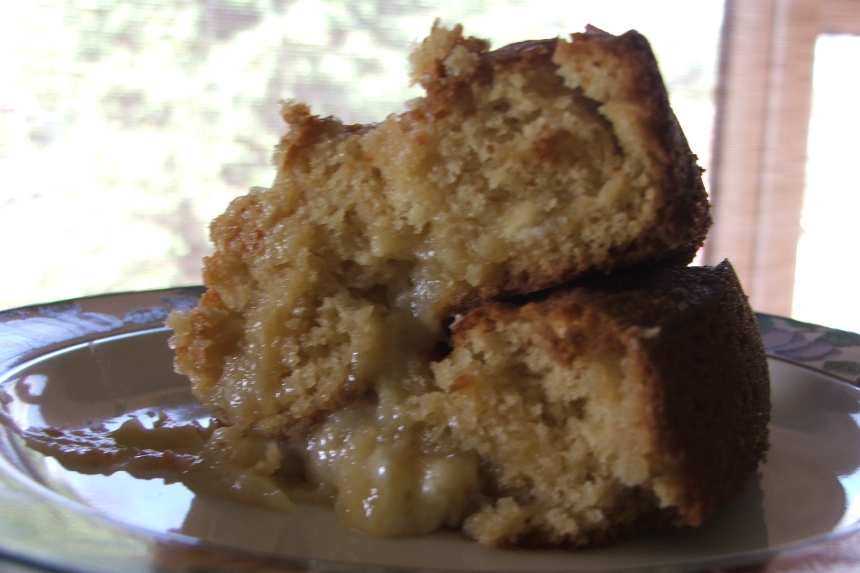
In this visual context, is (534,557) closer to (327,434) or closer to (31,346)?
(327,434)

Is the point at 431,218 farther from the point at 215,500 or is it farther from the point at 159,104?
the point at 159,104

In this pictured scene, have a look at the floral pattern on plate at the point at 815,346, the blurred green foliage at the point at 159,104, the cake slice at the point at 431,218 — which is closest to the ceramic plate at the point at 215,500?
the floral pattern on plate at the point at 815,346

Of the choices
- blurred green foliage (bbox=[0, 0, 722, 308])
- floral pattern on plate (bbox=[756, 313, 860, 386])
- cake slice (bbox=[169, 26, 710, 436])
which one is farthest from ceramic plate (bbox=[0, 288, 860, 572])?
blurred green foliage (bbox=[0, 0, 722, 308])

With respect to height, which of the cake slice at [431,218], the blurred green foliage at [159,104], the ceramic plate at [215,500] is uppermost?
the blurred green foliage at [159,104]

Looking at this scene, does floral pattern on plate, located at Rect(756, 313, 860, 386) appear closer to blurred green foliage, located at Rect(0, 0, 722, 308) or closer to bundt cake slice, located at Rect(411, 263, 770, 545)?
bundt cake slice, located at Rect(411, 263, 770, 545)

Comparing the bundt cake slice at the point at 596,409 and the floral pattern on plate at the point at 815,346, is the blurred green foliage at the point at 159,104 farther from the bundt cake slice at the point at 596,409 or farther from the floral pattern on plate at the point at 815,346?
the bundt cake slice at the point at 596,409

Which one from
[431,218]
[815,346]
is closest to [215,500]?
[431,218]

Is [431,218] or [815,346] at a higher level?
[815,346]
